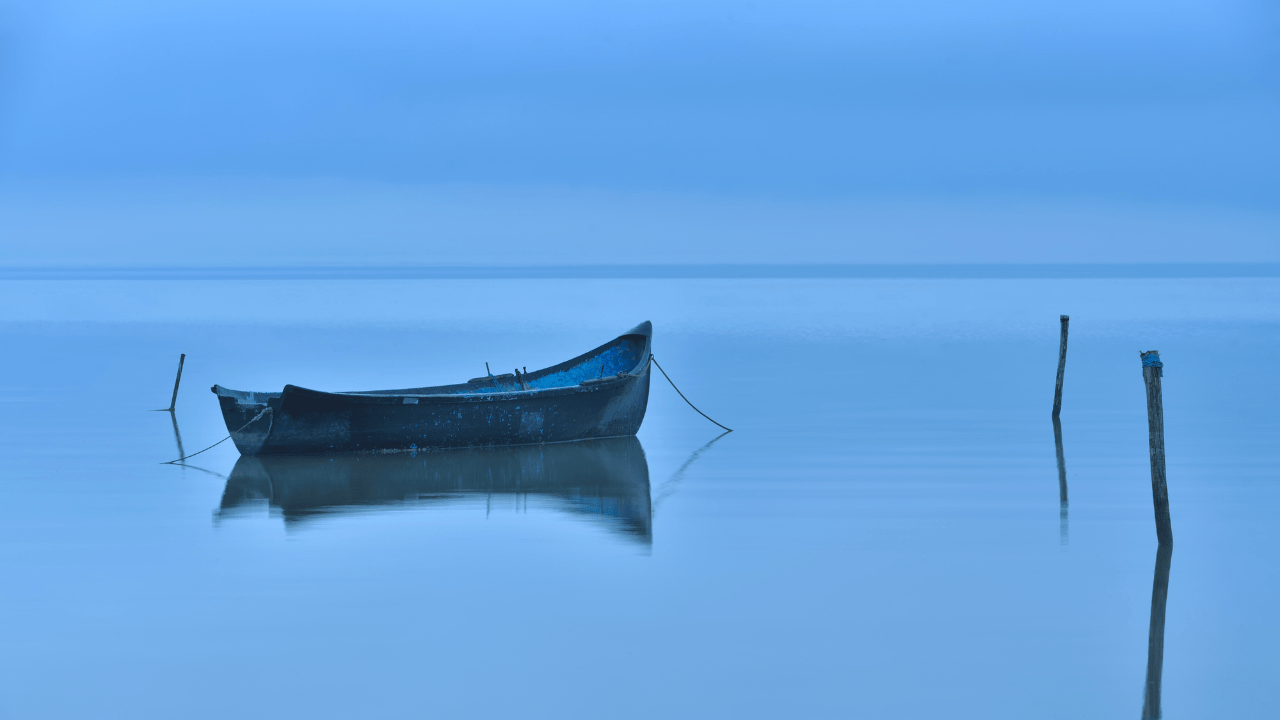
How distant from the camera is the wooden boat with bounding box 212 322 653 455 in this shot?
53.0ft

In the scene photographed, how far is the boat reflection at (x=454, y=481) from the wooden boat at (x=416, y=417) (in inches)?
7.5

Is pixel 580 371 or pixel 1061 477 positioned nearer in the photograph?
pixel 1061 477

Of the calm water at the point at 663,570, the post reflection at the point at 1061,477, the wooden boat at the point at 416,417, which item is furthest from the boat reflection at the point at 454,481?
the post reflection at the point at 1061,477

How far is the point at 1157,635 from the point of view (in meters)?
8.77

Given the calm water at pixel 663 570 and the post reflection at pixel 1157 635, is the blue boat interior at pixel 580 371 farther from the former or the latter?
the post reflection at pixel 1157 635

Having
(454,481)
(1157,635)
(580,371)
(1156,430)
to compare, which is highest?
(580,371)

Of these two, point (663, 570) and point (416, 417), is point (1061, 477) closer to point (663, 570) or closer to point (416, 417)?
point (663, 570)

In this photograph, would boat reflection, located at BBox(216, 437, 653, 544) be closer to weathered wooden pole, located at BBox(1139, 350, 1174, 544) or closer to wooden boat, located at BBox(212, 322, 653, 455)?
wooden boat, located at BBox(212, 322, 653, 455)

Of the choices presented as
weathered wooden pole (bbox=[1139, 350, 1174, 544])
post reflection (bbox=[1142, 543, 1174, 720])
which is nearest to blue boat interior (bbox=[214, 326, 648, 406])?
weathered wooden pole (bbox=[1139, 350, 1174, 544])

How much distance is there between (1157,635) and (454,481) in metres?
8.74

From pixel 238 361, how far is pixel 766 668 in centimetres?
3445

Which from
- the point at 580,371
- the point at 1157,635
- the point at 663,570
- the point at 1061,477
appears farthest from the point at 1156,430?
the point at 580,371

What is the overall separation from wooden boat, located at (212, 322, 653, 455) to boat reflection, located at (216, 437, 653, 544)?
0.19 meters

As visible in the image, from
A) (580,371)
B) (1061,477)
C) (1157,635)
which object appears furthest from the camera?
(580,371)
